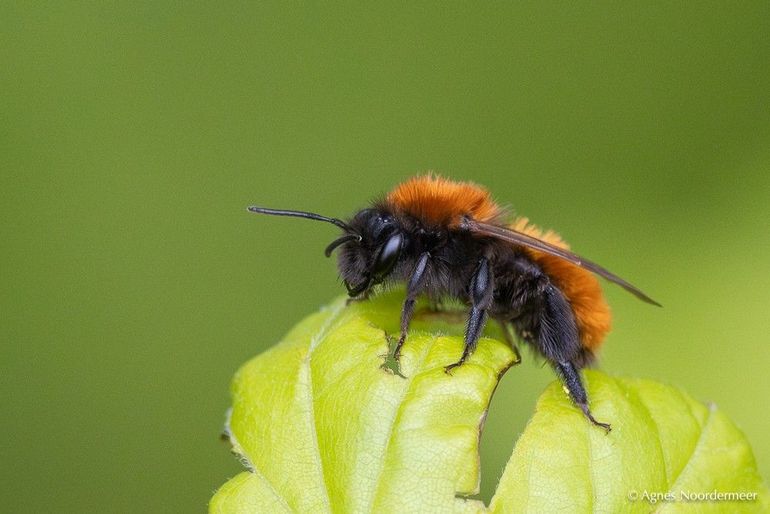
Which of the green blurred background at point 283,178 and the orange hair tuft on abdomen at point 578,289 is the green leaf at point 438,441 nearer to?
the orange hair tuft on abdomen at point 578,289

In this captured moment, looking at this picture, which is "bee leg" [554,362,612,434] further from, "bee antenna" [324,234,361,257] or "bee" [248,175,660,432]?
"bee antenna" [324,234,361,257]

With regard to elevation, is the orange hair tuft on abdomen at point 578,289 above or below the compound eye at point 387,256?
below

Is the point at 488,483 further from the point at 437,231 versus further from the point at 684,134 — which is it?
the point at 684,134

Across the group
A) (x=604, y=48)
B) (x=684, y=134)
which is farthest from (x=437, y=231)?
(x=604, y=48)

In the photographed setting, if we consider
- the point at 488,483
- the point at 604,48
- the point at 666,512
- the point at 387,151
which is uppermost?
the point at 604,48

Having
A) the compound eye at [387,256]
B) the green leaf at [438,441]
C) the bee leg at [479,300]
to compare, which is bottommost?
the green leaf at [438,441]

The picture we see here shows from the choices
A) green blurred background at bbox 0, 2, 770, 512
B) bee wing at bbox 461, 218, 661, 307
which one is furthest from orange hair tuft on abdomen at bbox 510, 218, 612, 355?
green blurred background at bbox 0, 2, 770, 512

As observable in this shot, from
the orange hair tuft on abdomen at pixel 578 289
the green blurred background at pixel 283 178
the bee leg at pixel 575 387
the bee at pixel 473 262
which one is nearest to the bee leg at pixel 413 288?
the bee at pixel 473 262
